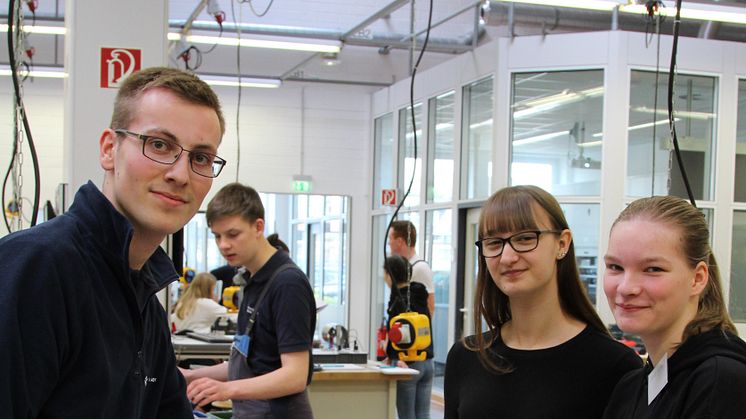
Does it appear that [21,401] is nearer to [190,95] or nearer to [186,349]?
[190,95]

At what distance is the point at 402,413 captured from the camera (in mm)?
5746

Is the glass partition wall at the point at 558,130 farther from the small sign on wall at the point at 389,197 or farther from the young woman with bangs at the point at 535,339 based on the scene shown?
the young woman with bangs at the point at 535,339

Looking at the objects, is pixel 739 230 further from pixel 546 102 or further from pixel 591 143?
pixel 546 102

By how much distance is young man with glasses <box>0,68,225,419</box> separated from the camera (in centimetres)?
109

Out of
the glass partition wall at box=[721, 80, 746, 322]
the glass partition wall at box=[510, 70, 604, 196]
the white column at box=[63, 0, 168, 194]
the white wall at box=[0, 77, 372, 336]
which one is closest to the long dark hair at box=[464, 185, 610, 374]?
the white column at box=[63, 0, 168, 194]

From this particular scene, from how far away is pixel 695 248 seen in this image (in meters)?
1.65

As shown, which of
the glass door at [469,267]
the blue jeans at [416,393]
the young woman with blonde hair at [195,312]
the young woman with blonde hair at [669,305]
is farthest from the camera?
the glass door at [469,267]

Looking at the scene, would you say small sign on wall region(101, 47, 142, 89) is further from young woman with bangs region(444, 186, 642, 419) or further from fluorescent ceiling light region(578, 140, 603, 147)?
fluorescent ceiling light region(578, 140, 603, 147)

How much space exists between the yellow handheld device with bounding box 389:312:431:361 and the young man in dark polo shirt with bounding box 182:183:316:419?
2333mm

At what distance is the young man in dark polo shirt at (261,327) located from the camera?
2679mm

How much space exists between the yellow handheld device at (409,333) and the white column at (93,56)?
2707 millimetres

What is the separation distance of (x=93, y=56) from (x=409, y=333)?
2941mm

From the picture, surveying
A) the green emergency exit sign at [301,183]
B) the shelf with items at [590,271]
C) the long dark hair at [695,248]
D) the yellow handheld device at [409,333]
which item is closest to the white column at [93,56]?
the long dark hair at [695,248]

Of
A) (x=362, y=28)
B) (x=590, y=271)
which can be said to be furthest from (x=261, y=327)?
(x=362, y=28)
